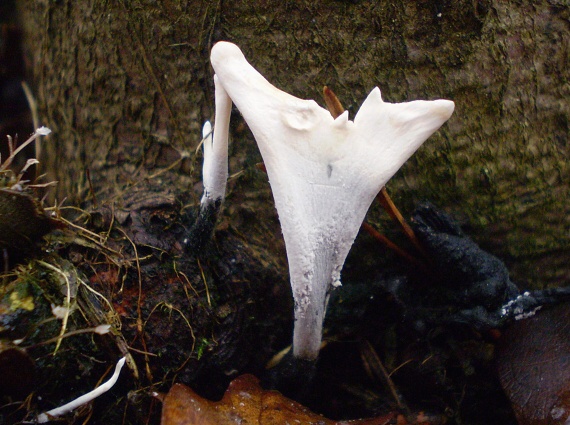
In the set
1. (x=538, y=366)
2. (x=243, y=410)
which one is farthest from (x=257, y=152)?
(x=538, y=366)

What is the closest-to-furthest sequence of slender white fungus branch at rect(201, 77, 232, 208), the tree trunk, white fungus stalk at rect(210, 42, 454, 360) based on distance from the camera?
1. white fungus stalk at rect(210, 42, 454, 360)
2. slender white fungus branch at rect(201, 77, 232, 208)
3. the tree trunk

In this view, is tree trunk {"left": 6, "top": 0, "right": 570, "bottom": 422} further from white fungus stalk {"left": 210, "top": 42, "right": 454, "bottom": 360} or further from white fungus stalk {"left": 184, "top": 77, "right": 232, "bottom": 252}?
white fungus stalk {"left": 210, "top": 42, "right": 454, "bottom": 360}

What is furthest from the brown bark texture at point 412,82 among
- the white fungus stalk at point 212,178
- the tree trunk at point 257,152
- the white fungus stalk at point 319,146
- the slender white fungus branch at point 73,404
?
the slender white fungus branch at point 73,404

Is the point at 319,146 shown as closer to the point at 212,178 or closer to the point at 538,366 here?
the point at 212,178

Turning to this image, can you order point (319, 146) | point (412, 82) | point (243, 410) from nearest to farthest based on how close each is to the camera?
point (319, 146) → point (243, 410) → point (412, 82)

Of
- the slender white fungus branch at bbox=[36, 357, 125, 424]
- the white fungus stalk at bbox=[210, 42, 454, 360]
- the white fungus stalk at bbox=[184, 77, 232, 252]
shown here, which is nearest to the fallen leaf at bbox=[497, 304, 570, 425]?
the white fungus stalk at bbox=[210, 42, 454, 360]

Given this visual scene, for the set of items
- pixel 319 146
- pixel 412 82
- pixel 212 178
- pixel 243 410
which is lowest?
pixel 243 410
